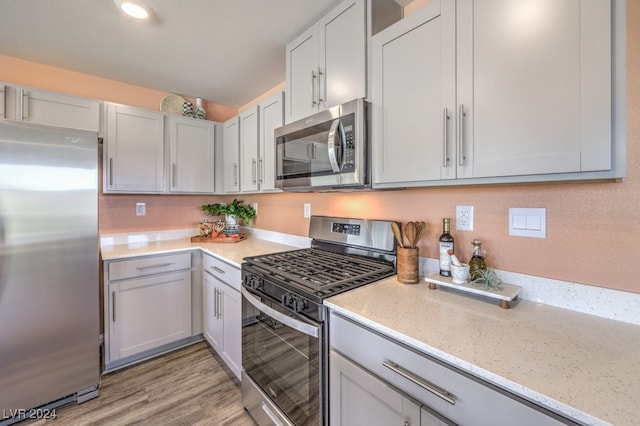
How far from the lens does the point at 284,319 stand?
1.29 metres

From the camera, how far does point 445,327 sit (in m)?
0.88

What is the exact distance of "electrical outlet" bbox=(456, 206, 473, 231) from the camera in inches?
51.6

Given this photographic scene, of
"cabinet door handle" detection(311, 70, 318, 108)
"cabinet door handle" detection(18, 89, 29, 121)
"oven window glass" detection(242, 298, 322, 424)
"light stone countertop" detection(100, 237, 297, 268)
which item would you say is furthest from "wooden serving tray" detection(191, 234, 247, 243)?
"cabinet door handle" detection(311, 70, 318, 108)

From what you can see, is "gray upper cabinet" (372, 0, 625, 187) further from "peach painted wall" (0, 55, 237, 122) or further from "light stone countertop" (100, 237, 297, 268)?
"peach painted wall" (0, 55, 237, 122)

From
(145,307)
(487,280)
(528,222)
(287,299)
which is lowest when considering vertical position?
(145,307)

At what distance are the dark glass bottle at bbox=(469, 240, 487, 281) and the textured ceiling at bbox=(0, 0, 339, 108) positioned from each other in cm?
152

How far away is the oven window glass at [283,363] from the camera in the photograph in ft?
3.86

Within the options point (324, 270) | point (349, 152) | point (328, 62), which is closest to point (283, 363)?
point (324, 270)

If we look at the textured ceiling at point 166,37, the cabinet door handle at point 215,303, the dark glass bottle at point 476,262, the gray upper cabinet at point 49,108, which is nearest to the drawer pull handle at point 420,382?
the dark glass bottle at point 476,262

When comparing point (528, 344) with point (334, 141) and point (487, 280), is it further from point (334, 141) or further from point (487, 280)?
point (334, 141)

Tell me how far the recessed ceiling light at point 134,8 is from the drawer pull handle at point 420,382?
7.12 ft

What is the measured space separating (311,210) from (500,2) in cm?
167

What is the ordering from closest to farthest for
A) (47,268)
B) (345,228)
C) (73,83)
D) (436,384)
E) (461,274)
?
(436,384), (461,274), (47,268), (345,228), (73,83)

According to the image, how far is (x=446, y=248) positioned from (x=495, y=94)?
0.68 metres
